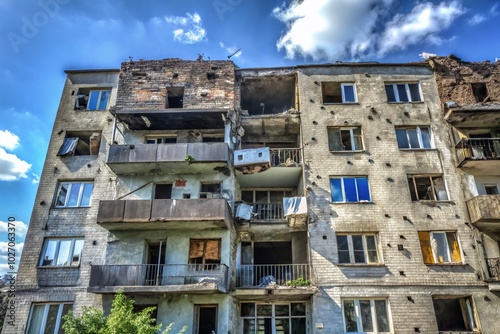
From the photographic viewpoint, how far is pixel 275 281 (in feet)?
56.9

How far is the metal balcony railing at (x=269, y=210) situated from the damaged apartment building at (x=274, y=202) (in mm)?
85

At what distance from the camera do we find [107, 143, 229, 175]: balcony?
17953 mm

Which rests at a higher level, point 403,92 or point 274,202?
point 403,92

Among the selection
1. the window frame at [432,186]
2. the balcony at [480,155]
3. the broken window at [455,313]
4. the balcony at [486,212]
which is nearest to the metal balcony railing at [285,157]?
the window frame at [432,186]

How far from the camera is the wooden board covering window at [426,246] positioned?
16.4m

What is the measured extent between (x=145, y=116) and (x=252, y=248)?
9.27m

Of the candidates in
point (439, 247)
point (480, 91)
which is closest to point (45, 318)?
point (439, 247)

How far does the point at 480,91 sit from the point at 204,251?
18230 mm

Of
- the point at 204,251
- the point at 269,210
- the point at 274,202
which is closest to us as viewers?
the point at 204,251

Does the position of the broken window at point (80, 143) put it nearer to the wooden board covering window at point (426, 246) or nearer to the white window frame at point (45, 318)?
the white window frame at point (45, 318)

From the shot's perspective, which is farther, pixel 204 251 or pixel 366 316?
pixel 204 251

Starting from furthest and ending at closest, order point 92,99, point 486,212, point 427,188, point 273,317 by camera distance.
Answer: point 92,99 < point 427,188 < point 273,317 < point 486,212

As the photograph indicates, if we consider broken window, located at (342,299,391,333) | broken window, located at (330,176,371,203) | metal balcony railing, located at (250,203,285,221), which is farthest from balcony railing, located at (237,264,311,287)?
broken window, located at (330,176,371,203)

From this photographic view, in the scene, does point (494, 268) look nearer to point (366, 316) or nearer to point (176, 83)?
point (366, 316)
